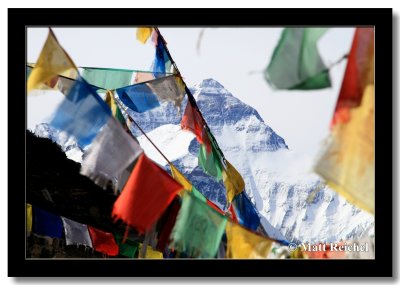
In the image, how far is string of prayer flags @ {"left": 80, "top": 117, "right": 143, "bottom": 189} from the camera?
14.2 ft

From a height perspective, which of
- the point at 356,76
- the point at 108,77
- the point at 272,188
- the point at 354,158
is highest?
the point at 108,77

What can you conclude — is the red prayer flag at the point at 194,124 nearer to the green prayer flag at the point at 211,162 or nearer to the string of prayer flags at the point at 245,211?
the green prayer flag at the point at 211,162

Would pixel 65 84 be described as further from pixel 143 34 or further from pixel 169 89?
pixel 169 89

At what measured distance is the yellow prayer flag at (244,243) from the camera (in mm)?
4406

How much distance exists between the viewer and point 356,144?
411cm

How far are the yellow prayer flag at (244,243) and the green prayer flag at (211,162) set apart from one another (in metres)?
2.23

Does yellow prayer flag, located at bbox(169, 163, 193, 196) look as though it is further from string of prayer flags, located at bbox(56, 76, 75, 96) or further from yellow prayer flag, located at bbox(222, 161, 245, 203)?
string of prayer flags, located at bbox(56, 76, 75, 96)

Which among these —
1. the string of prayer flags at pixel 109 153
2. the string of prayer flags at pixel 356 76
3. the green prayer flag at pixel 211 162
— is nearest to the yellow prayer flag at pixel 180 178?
the green prayer flag at pixel 211 162

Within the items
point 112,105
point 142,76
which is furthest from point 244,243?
point 142,76

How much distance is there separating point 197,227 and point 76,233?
13.2 feet

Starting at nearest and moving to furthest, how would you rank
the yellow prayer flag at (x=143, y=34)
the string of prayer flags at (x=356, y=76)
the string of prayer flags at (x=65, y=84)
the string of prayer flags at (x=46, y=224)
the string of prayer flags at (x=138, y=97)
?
the string of prayer flags at (x=356, y=76), the string of prayer flags at (x=65, y=84), the yellow prayer flag at (x=143, y=34), the string of prayer flags at (x=138, y=97), the string of prayer flags at (x=46, y=224)

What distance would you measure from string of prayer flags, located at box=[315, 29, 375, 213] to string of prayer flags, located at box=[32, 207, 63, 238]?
361 centimetres
